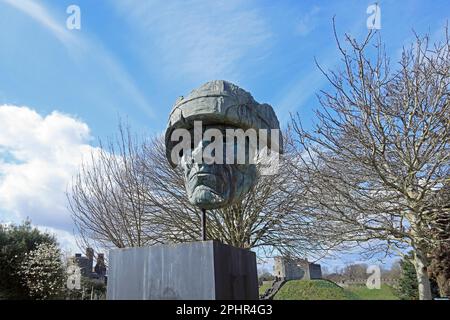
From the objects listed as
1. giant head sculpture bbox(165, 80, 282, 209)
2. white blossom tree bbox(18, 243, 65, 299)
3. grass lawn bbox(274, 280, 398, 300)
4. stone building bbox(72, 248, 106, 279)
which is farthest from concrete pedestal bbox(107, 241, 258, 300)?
grass lawn bbox(274, 280, 398, 300)

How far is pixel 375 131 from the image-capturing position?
7176mm

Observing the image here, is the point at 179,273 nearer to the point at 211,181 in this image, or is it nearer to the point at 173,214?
the point at 211,181

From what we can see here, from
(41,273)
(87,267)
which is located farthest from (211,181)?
(87,267)

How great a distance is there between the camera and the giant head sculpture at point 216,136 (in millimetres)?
3170

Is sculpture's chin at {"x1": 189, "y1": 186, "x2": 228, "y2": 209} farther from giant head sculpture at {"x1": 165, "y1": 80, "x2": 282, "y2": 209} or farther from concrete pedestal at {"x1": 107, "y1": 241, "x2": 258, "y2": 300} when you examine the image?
concrete pedestal at {"x1": 107, "y1": 241, "x2": 258, "y2": 300}

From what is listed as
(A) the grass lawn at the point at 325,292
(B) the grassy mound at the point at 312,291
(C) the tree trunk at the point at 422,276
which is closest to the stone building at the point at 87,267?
(B) the grassy mound at the point at 312,291

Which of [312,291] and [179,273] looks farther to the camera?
[312,291]

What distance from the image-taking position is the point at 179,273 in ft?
8.68

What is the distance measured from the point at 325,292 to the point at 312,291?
0.64 m

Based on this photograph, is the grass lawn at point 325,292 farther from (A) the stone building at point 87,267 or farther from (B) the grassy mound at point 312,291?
(A) the stone building at point 87,267

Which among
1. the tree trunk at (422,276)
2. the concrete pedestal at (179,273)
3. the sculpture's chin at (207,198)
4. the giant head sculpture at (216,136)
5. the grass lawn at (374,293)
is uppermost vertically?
the giant head sculpture at (216,136)

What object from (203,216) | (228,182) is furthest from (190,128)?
(203,216)

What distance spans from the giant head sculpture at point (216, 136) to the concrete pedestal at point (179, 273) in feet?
1.97

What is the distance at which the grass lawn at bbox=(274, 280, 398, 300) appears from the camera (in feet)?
47.8
